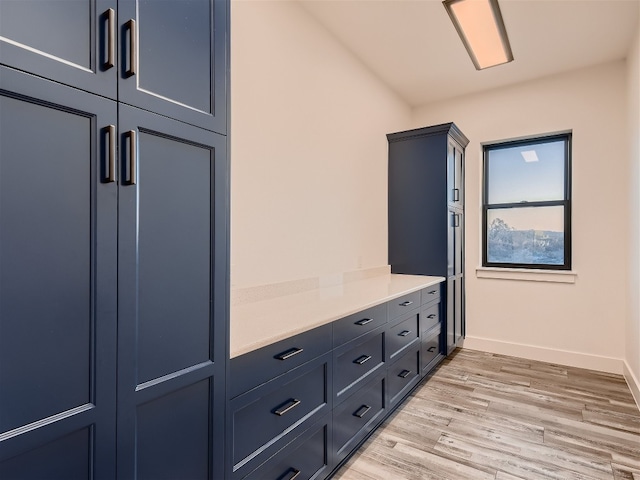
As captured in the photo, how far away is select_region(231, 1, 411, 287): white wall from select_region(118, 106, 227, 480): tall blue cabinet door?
2.82ft

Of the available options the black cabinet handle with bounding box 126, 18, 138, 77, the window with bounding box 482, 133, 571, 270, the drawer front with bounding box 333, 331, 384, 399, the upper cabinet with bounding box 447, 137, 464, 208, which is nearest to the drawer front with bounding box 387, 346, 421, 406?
the drawer front with bounding box 333, 331, 384, 399

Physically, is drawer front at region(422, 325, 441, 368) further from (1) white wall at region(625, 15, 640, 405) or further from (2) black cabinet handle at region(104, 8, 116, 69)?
(2) black cabinet handle at region(104, 8, 116, 69)

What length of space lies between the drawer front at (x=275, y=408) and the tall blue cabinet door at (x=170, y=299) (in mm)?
113

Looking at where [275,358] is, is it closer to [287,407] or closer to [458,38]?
[287,407]

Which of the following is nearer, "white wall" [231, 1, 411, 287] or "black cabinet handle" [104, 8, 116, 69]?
"black cabinet handle" [104, 8, 116, 69]

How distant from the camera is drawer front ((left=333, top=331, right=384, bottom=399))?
185 centimetres

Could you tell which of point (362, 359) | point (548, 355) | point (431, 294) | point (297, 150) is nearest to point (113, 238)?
point (362, 359)

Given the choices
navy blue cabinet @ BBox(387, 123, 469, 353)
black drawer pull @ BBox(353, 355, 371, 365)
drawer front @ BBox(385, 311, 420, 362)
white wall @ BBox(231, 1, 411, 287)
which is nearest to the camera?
black drawer pull @ BBox(353, 355, 371, 365)

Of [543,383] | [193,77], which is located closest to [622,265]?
[543,383]

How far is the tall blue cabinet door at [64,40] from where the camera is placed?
75cm

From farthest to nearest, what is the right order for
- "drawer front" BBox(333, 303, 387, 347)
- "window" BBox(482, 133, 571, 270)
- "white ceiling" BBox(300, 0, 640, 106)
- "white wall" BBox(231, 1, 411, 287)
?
1. "window" BBox(482, 133, 571, 270)
2. "white ceiling" BBox(300, 0, 640, 106)
3. "white wall" BBox(231, 1, 411, 287)
4. "drawer front" BBox(333, 303, 387, 347)

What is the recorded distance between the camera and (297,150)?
8.30 feet

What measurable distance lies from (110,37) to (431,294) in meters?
2.88

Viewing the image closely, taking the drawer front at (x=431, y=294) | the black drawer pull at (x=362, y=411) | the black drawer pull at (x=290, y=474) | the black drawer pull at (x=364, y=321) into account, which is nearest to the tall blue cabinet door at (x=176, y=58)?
the black drawer pull at (x=364, y=321)
